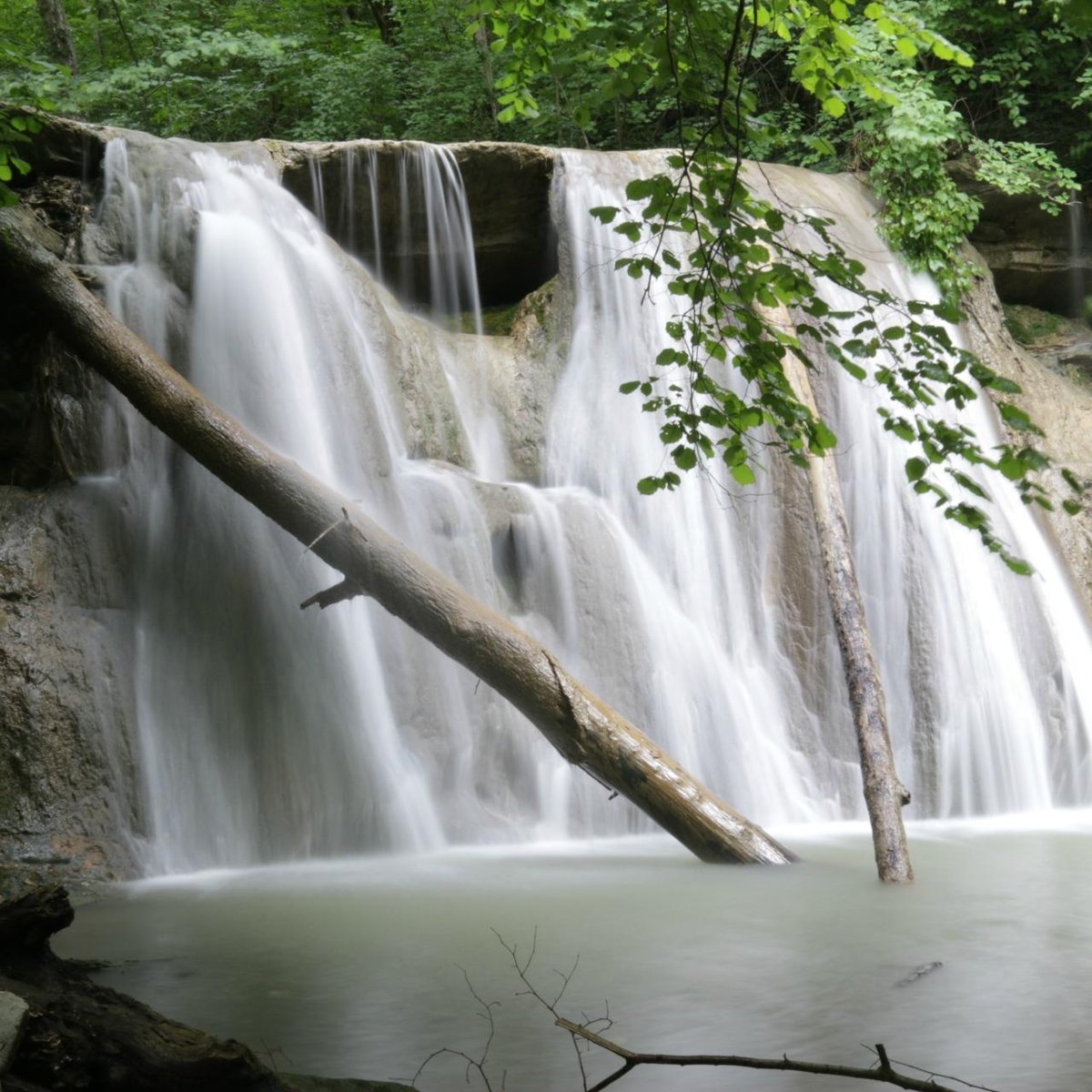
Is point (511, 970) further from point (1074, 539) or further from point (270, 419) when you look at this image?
point (1074, 539)

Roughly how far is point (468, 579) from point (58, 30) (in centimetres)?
821

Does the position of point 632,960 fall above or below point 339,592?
below

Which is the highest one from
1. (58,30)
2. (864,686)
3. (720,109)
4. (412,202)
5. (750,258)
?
(58,30)

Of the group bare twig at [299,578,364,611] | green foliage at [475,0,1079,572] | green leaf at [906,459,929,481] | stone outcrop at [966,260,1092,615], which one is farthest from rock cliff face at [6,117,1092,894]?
green leaf at [906,459,929,481]

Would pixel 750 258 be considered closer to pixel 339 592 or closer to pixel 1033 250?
pixel 339 592

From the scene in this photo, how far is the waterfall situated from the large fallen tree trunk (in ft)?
2.28

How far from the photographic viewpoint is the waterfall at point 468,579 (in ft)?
22.8

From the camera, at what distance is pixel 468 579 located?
782 cm

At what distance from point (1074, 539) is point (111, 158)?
7934mm

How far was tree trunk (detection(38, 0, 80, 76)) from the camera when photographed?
40.7ft

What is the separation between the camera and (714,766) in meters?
7.87

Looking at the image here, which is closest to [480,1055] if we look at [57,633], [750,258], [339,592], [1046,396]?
[750,258]

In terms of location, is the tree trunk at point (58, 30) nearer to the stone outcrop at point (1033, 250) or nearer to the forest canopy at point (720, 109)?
the forest canopy at point (720, 109)

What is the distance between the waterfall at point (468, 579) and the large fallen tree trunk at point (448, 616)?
696 mm
